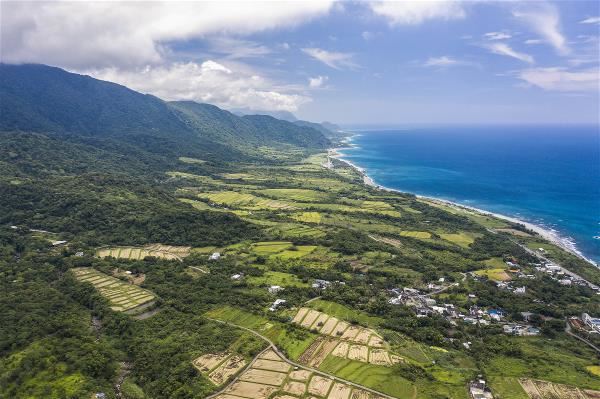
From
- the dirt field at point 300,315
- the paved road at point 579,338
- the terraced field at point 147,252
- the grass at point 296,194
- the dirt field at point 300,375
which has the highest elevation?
the grass at point 296,194

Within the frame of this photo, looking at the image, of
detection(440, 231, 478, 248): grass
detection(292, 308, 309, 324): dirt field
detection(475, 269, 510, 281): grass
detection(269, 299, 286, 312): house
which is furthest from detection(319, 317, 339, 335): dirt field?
detection(440, 231, 478, 248): grass

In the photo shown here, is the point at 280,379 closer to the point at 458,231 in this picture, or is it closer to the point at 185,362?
the point at 185,362

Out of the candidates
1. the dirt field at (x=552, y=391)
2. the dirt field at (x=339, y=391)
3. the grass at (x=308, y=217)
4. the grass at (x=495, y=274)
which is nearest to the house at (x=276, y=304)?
the dirt field at (x=339, y=391)

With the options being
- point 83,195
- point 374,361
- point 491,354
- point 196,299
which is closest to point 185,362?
point 196,299

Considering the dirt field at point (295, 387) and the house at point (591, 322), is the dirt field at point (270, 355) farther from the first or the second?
the house at point (591, 322)

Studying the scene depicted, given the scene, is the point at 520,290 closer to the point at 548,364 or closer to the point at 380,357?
the point at 548,364

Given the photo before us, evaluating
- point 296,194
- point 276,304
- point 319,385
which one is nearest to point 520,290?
point 276,304
